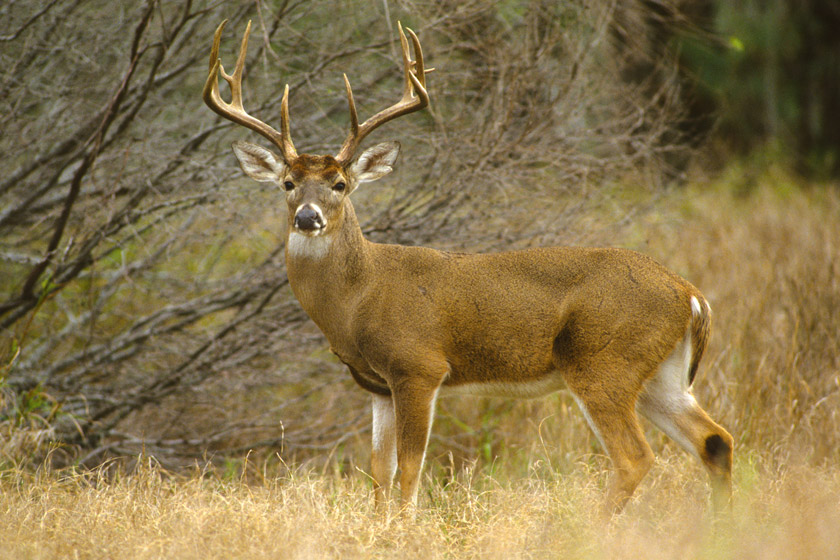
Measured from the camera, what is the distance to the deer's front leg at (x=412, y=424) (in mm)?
4637

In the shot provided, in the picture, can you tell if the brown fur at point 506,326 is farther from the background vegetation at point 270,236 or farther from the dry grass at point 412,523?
the background vegetation at point 270,236

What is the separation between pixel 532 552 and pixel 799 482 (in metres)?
1.65

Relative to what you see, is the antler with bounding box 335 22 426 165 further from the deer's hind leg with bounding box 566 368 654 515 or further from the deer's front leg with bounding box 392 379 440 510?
the deer's hind leg with bounding box 566 368 654 515

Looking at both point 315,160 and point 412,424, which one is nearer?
point 412,424

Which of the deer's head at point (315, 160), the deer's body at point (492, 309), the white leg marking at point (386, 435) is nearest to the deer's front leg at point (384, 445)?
the white leg marking at point (386, 435)

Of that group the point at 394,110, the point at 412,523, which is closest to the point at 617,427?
the point at 412,523

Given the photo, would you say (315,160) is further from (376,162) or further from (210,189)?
(210,189)

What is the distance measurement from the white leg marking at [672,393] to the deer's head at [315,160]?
1.82 metres

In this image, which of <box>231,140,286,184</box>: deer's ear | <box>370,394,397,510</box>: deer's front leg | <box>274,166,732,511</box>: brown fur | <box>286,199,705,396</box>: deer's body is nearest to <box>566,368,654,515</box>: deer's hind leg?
<box>274,166,732,511</box>: brown fur

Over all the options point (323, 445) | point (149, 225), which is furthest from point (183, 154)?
point (323, 445)

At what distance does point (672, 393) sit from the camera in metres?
4.73

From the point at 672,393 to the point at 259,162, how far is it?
2513 millimetres

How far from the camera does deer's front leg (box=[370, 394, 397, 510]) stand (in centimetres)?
495

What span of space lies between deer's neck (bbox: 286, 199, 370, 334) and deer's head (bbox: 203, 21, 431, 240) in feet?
0.23
